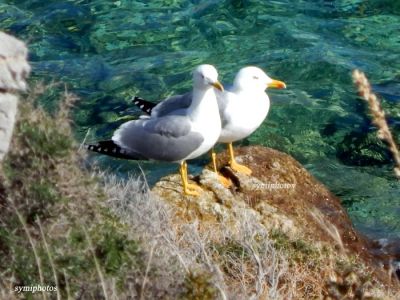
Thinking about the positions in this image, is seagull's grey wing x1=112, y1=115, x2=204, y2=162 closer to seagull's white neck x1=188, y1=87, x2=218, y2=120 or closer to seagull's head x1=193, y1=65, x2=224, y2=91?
seagull's white neck x1=188, y1=87, x2=218, y2=120

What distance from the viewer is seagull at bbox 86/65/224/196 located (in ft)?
23.4

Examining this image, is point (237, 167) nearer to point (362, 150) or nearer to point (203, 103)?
point (203, 103)

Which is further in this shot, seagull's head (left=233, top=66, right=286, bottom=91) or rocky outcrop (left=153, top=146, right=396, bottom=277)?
seagull's head (left=233, top=66, right=286, bottom=91)

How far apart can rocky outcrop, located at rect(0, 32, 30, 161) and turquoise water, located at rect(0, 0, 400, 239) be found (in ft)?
15.6

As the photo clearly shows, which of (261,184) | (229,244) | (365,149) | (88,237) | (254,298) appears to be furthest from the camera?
(365,149)

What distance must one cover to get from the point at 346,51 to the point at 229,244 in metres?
5.80

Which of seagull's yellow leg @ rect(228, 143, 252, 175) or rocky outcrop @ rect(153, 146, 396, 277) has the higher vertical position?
seagull's yellow leg @ rect(228, 143, 252, 175)

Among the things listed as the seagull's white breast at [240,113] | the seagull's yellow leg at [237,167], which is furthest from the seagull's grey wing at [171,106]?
the seagull's yellow leg at [237,167]

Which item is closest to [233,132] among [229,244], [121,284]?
[229,244]

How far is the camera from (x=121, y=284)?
4.66 m

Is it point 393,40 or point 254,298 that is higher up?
point 254,298

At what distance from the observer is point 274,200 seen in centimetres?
742

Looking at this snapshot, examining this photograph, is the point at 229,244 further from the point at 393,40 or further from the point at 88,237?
the point at 393,40

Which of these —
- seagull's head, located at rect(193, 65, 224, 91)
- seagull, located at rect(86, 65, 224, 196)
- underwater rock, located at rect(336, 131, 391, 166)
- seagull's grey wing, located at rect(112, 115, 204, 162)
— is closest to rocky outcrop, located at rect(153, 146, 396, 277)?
seagull, located at rect(86, 65, 224, 196)
